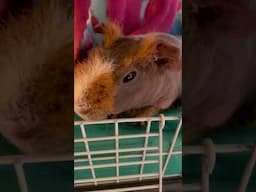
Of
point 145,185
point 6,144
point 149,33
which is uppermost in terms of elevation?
point 149,33

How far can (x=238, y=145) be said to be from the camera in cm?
103

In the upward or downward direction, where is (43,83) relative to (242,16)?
downward

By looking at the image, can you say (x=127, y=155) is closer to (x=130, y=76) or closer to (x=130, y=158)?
(x=130, y=158)

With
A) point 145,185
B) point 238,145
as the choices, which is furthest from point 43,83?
point 238,145

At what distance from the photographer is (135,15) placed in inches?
38.3

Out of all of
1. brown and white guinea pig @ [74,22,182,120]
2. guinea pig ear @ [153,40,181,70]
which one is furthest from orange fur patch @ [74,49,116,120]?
guinea pig ear @ [153,40,181,70]

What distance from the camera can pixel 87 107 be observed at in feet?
3.15

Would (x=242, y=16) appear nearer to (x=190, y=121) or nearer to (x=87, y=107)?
(x=190, y=121)

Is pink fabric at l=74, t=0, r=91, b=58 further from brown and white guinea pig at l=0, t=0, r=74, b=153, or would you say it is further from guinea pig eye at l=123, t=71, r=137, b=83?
guinea pig eye at l=123, t=71, r=137, b=83

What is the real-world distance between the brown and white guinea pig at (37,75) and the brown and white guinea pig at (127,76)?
4 centimetres

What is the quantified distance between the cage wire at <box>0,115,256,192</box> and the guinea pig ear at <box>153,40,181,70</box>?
0.38ft

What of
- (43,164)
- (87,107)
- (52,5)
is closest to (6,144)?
(43,164)

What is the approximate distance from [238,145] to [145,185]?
0.79 ft

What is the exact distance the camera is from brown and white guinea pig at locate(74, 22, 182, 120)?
0.95 m
